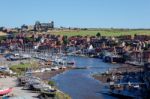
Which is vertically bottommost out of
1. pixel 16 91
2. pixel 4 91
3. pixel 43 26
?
pixel 43 26

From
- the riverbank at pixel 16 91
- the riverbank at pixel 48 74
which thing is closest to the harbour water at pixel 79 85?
the riverbank at pixel 48 74

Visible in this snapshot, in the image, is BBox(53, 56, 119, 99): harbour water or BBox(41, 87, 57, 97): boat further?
BBox(53, 56, 119, 99): harbour water

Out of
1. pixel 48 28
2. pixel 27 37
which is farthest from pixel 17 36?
pixel 48 28

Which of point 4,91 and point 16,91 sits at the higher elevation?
point 4,91

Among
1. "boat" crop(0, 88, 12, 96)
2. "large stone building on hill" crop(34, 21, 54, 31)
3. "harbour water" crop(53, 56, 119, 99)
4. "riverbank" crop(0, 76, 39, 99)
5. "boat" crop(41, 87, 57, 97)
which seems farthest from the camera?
"large stone building on hill" crop(34, 21, 54, 31)

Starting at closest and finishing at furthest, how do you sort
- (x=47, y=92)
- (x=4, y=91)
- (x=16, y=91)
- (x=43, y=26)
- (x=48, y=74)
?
(x=4, y=91), (x=47, y=92), (x=16, y=91), (x=48, y=74), (x=43, y=26)

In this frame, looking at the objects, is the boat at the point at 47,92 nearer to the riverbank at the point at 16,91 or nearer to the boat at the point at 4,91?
the riverbank at the point at 16,91

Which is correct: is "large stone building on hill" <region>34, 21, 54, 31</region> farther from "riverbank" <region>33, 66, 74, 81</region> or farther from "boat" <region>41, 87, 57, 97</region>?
"boat" <region>41, 87, 57, 97</region>

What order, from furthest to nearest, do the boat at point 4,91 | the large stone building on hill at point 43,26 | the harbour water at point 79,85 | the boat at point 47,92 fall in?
the large stone building on hill at point 43,26 < the harbour water at point 79,85 < the boat at point 47,92 < the boat at point 4,91

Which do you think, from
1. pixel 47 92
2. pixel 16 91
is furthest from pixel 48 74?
pixel 47 92

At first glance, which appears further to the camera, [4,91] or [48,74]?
[48,74]

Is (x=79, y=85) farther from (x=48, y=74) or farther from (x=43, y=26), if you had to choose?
(x=43, y=26)

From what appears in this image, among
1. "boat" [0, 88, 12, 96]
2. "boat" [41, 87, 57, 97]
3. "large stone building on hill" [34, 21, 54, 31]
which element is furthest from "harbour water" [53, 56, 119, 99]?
"large stone building on hill" [34, 21, 54, 31]

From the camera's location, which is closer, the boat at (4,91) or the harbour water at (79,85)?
the boat at (4,91)
